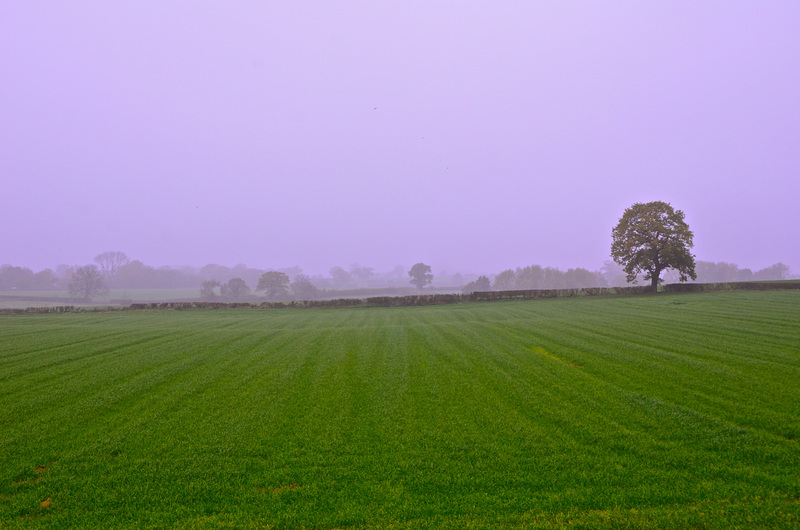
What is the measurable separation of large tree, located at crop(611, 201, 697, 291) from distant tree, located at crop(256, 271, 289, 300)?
6047cm

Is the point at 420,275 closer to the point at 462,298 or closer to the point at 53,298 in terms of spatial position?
the point at 462,298

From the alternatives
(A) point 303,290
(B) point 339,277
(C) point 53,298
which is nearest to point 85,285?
(C) point 53,298

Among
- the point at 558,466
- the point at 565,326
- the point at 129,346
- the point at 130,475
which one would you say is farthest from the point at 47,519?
the point at 565,326

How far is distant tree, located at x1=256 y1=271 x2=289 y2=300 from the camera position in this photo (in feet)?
247

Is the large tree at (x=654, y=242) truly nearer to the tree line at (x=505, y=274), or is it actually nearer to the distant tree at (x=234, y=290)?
the tree line at (x=505, y=274)

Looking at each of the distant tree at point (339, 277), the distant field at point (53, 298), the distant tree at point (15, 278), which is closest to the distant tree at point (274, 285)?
the distant field at point (53, 298)

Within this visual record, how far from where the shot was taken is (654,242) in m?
36.5

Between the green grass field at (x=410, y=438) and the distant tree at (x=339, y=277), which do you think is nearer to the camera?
the green grass field at (x=410, y=438)

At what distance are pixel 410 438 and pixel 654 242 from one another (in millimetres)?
39318

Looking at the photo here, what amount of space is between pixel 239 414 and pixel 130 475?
2452 mm

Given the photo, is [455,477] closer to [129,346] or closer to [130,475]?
[130,475]

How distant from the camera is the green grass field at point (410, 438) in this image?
15.3 feet

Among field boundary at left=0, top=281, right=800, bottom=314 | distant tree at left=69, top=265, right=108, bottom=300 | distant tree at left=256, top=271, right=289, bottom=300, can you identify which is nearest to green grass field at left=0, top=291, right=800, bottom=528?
field boundary at left=0, top=281, right=800, bottom=314

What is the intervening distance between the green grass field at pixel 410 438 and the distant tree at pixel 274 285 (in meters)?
63.1
